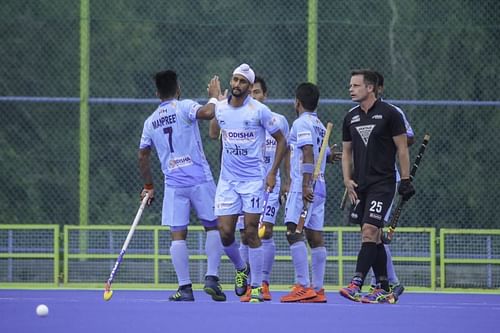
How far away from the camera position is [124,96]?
21.8 meters

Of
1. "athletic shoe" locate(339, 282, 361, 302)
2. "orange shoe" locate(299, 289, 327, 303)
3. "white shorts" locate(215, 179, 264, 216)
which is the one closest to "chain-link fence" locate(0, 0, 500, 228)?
"orange shoe" locate(299, 289, 327, 303)

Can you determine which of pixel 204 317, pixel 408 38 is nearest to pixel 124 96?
pixel 408 38

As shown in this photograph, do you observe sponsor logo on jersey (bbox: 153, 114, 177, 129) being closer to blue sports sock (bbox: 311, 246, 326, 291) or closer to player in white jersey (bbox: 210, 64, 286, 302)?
player in white jersey (bbox: 210, 64, 286, 302)

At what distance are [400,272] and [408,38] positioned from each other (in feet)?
16.2

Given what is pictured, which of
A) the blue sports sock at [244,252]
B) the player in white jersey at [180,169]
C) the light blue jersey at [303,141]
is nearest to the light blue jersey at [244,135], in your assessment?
the player in white jersey at [180,169]

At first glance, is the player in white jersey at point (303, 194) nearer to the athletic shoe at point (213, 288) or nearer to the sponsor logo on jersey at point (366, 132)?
the sponsor logo on jersey at point (366, 132)

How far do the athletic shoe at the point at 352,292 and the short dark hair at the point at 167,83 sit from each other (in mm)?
2581

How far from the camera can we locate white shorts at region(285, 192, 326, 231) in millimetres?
14203

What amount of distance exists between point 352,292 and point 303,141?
6.19 feet

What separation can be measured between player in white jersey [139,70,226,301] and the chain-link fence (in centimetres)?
605

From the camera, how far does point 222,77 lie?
21.7 meters

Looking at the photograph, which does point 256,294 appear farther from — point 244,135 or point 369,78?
point 369,78

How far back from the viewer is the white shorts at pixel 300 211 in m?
14.2

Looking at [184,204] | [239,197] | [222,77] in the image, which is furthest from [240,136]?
[222,77]
